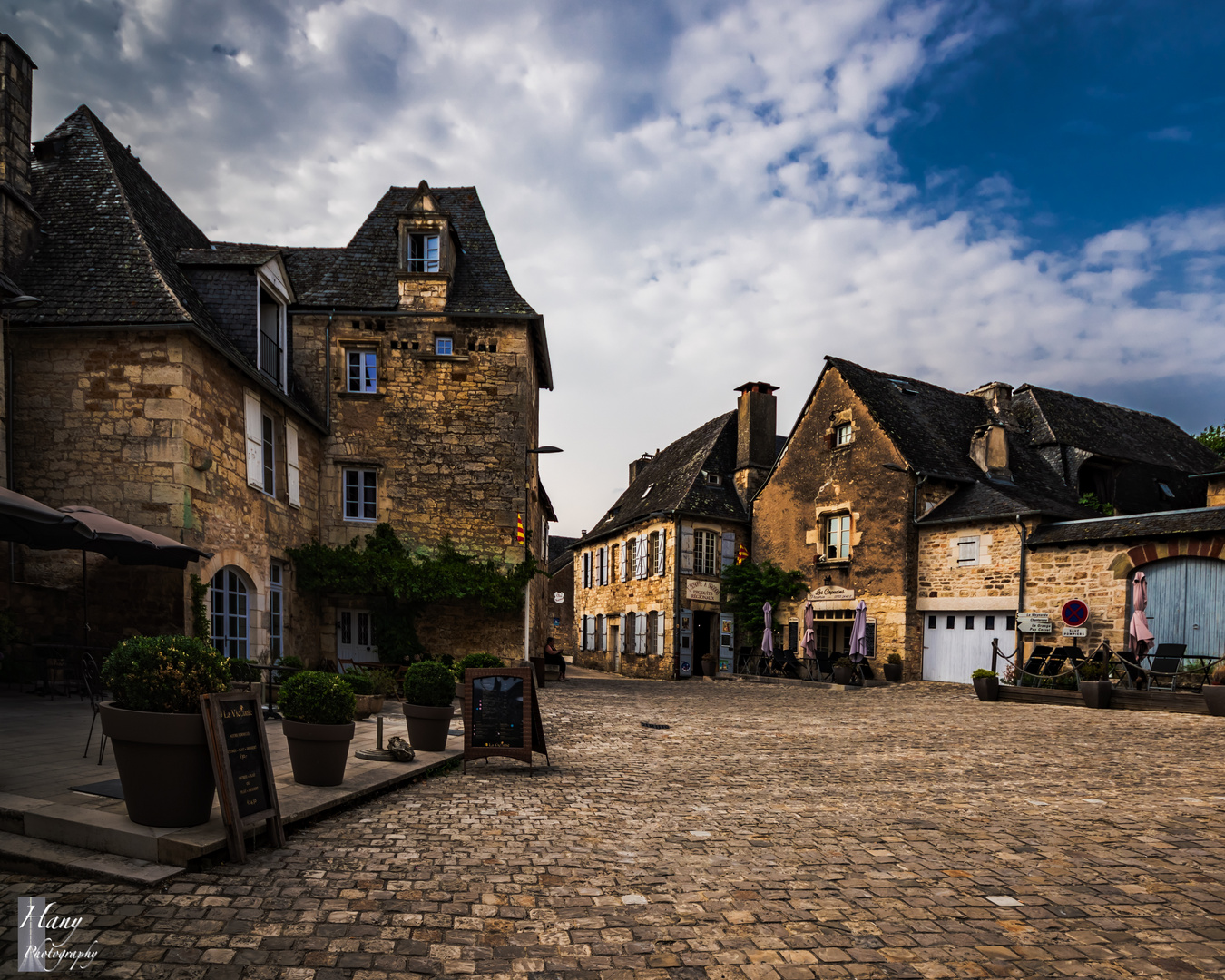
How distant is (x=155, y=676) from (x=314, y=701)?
1694mm

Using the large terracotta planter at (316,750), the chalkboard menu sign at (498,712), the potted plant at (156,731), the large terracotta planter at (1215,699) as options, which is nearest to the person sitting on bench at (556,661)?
the chalkboard menu sign at (498,712)

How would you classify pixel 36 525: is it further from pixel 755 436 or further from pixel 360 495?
pixel 755 436

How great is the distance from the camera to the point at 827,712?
14.2 m

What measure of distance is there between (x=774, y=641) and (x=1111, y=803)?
61.2 feet

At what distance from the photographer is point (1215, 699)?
1251 cm

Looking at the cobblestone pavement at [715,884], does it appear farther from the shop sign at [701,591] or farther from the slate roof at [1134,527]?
the shop sign at [701,591]

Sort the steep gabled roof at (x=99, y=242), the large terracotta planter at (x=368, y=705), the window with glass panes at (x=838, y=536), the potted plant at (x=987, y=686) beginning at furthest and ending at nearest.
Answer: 1. the window with glass panes at (x=838, y=536)
2. the potted plant at (x=987, y=686)
3. the steep gabled roof at (x=99, y=242)
4. the large terracotta planter at (x=368, y=705)

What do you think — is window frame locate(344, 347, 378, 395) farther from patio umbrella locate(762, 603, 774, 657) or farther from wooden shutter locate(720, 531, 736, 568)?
wooden shutter locate(720, 531, 736, 568)

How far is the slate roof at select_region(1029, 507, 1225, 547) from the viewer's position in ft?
50.8

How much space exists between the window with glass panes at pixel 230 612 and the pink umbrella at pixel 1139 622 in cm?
1611

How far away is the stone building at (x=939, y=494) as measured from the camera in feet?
64.3

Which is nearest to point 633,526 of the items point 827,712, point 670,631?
point 670,631

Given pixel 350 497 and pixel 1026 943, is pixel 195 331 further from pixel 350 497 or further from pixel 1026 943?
pixel 1026 943

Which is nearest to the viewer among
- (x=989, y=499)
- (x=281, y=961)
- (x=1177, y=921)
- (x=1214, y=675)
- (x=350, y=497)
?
(x=281, y=961)
